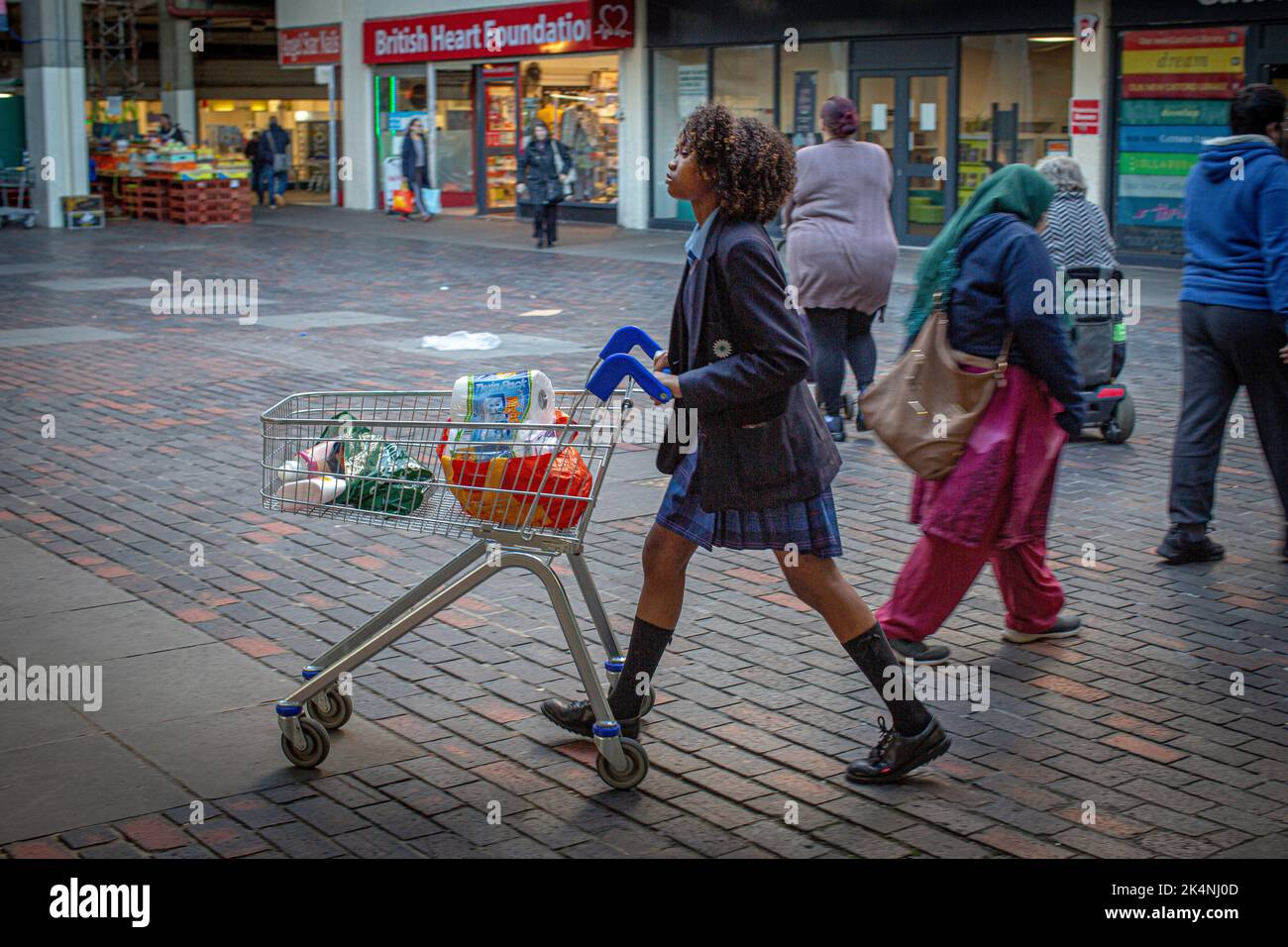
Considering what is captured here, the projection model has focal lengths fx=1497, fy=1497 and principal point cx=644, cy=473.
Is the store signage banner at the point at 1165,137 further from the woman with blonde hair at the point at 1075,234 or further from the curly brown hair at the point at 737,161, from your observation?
the curly brown hair at the point at 737,161

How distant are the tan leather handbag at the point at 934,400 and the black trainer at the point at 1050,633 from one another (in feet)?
2.36

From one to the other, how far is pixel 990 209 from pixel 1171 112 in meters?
14.9

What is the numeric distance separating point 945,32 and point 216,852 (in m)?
19.1

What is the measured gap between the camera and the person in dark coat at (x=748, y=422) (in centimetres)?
400

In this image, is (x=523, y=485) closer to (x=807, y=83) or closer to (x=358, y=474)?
(x=358, y=474)

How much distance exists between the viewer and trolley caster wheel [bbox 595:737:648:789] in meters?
4.17

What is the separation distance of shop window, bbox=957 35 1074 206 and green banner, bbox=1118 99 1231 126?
974mm

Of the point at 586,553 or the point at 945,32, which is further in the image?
the point at 945,32

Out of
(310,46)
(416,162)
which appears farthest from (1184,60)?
(310,46)

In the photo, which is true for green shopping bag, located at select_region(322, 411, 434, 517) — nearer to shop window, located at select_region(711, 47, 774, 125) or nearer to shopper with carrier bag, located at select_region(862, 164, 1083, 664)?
shopper with carrier bag, located at select_region(862, 164, 1083, 664)

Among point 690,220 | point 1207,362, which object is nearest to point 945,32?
point 690,220

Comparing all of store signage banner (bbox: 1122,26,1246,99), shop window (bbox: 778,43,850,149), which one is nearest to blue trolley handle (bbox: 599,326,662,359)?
store signage banner (bbox: 1122,26,1246,99)

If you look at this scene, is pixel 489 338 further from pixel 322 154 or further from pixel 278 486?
pixel 322 154

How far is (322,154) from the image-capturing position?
41.5m
